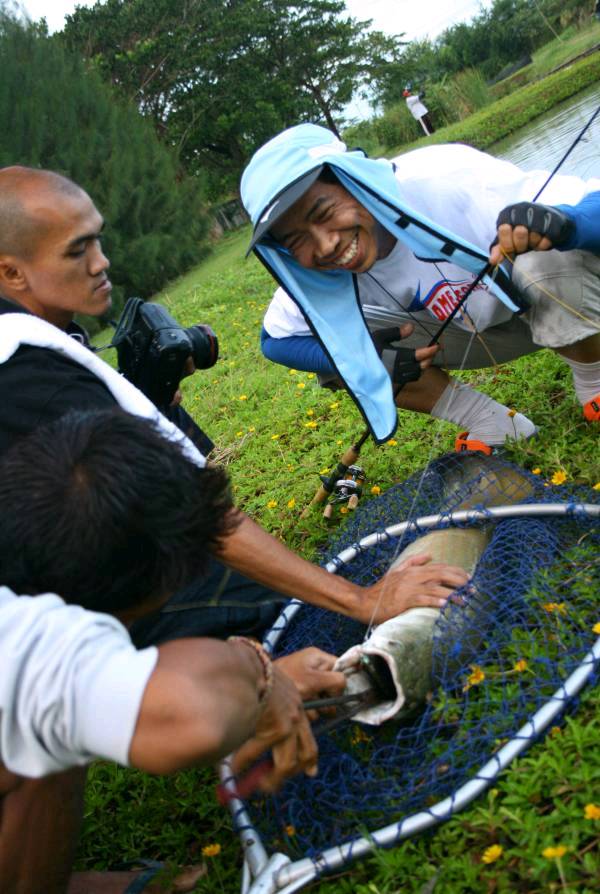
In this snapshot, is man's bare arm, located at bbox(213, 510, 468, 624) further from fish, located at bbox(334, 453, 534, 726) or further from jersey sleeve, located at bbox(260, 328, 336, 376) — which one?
jersey sleeve, located at bbox(260, 328, 336, 376)

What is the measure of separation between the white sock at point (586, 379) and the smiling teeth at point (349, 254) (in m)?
0.85

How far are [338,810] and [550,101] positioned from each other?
13.9 meters

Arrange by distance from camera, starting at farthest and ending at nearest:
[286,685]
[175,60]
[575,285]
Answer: [175,60], [575,285], [286,685]

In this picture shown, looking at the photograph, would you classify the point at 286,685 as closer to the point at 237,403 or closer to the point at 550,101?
the point at 237,403

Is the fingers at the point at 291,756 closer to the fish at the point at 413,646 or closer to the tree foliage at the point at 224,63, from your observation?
the fish at the point at 413,646

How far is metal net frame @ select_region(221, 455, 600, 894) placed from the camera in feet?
5.58

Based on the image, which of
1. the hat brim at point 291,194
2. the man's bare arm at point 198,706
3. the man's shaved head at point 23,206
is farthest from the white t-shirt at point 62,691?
the man's shaved head at point 23,206

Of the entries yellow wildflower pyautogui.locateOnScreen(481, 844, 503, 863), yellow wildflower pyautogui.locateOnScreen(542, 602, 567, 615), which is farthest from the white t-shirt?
yellow wildflower pyautogui.locateOnScreen(542, 602, 567, 615)

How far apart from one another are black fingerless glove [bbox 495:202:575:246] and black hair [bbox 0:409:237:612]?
4.53ft

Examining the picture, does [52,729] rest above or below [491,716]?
above

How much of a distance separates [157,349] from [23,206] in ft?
2.18

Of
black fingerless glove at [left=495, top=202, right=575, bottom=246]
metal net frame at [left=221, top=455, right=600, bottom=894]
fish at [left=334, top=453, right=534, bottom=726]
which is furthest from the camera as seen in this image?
black fingerless glove at [left=495, top=202, right=575, bottom=246]

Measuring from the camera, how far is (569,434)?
3.00m

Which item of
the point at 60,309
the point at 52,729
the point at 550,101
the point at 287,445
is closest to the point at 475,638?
the point at 52,729
